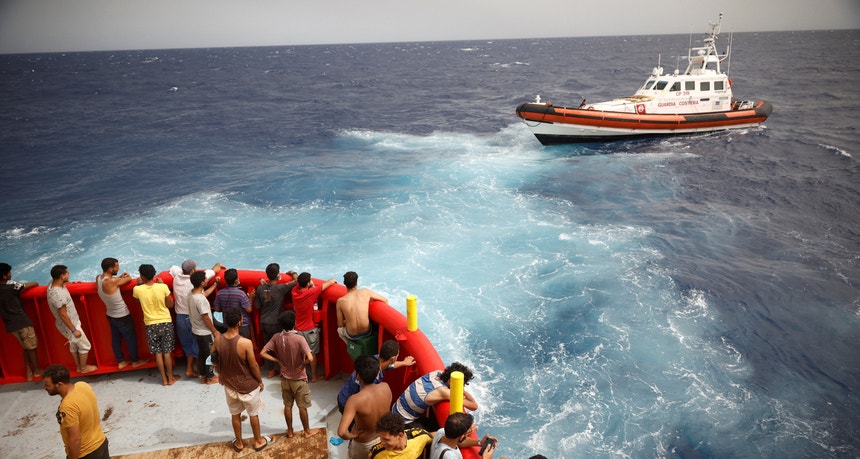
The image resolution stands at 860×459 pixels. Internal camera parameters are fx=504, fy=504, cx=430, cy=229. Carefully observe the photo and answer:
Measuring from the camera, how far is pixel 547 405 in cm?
805

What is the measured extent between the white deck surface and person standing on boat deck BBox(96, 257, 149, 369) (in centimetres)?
27

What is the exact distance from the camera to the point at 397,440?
3627mm

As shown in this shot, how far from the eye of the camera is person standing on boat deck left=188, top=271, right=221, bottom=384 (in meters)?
5.43

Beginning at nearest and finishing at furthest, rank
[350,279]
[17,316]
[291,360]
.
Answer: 1. [291,360]
2. [350,279]
3. [17,316]

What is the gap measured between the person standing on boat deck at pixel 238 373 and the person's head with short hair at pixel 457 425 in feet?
6.26

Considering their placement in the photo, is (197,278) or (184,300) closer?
(197,278)

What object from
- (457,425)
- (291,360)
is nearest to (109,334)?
(291,360)

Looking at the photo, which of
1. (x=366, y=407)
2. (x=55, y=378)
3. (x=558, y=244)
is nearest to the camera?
(x=55, y=378)

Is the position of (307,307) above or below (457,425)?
above

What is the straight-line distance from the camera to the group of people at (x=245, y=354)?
3869mm

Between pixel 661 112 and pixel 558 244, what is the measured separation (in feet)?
52.1

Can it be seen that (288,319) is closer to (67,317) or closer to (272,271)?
(272,271)

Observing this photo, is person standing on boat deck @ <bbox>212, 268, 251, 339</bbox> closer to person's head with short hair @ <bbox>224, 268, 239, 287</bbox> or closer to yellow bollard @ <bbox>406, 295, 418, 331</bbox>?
person's head with short hair @ <bbox>224, 268, 239, 287</bbox>

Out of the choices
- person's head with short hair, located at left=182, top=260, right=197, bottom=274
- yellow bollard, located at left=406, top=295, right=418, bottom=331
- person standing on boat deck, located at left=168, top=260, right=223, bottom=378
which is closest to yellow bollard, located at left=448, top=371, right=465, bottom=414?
yellow bollard, located at left=406, top=295, right=418, bottom=331
